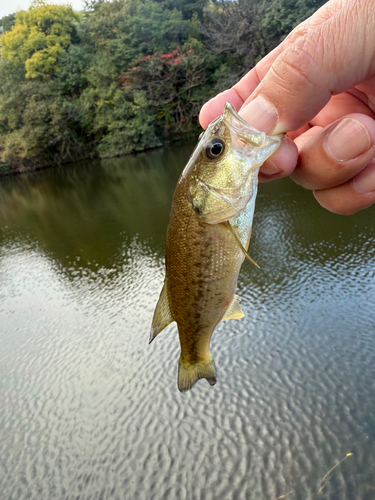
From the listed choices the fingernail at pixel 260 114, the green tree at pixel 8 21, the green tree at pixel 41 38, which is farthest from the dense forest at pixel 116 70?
the fingernail at pixel 260 114

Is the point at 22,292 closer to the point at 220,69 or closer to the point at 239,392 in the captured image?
the point at 239,392

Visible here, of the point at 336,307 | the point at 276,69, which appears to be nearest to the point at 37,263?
the point at 336,307

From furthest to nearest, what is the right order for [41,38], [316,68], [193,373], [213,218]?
[41,38]
[193,373]
[213,218]
[316,68]

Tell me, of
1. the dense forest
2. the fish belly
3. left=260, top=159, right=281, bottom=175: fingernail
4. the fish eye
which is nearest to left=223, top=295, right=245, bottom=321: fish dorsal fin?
the fish belly

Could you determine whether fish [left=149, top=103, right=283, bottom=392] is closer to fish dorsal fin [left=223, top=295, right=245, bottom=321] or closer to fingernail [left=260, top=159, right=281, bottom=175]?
fish dorsal fin [left=223, top=295, right=245, bottom=321]

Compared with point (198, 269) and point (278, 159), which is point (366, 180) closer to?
point (278, 159)

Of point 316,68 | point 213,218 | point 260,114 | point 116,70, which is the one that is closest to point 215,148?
point 260,114
